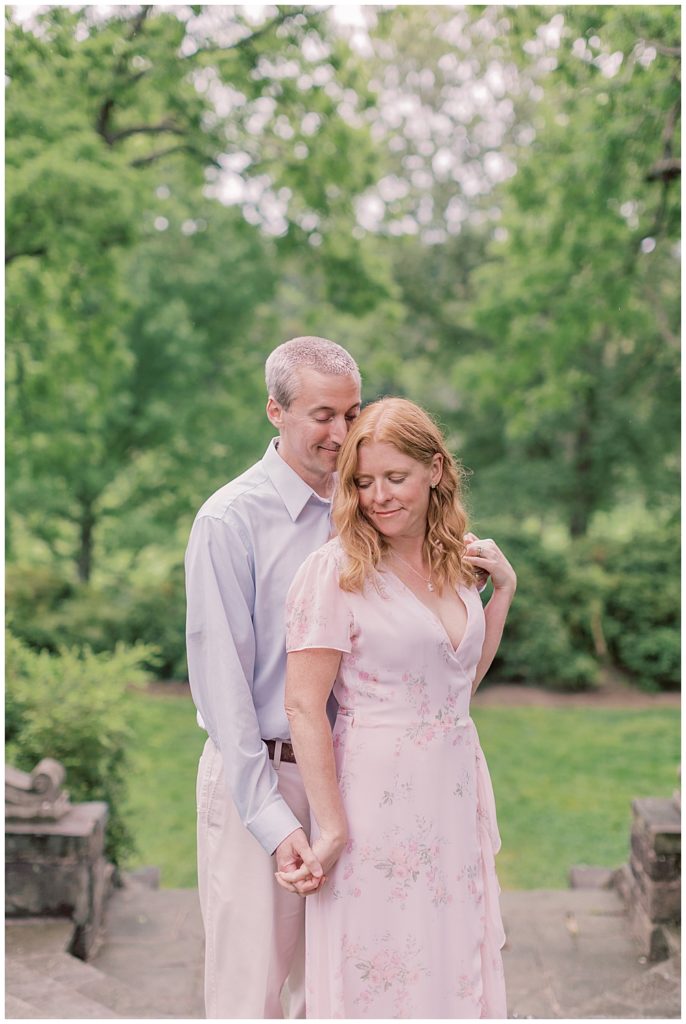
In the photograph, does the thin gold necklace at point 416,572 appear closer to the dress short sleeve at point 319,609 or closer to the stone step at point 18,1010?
the dress short sleeve at point 319,609

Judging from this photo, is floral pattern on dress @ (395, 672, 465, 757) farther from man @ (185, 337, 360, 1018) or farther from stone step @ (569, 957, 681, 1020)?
stone step @ (569, 957, 681, 1020)

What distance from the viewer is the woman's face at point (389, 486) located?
87.5 inches

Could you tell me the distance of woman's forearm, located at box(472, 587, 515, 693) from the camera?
97.5 inches

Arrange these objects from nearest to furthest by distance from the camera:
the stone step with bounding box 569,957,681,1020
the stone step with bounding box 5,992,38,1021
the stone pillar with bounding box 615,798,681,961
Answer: the stone step with bounding box 5,992,38,1021 < the stone step with bounding box 569,957,681,1020 < the stone pillar with bounding box 615,798,681,961

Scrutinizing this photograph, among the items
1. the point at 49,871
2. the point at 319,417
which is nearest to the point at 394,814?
the point at 319,417

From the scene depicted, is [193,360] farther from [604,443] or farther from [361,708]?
[361,708]

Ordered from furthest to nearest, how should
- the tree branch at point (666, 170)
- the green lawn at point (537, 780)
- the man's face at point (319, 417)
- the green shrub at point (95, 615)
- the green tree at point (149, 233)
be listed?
the green shrub at point (95, 615) → the green tree at point (149, 233) → the green lawn at point (537, 780) → the tree branch at point (666, 170) → the man's face at point (319, 417)

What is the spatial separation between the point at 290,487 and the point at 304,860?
2.85 feet

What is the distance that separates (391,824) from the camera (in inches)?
88.7

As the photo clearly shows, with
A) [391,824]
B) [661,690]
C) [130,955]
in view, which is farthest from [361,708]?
[661,690]

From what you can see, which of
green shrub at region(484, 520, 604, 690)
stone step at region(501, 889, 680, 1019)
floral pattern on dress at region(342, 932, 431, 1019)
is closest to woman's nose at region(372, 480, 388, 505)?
floral pattern on dress at region(342, 932, 431, 1019)

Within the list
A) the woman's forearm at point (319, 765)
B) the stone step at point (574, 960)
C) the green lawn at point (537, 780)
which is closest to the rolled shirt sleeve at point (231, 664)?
the woman's forearm at point (319, 765)

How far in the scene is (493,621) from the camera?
2500mm

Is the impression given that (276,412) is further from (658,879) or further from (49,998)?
(658,879)
